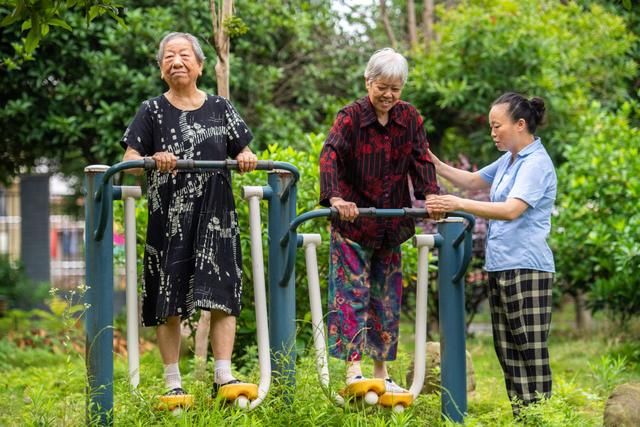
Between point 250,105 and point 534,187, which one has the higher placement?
point 250,105

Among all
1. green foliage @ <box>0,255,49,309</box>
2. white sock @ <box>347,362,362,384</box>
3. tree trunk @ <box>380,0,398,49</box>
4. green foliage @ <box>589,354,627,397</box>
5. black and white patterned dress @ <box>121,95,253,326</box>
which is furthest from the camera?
green foliage @ <box>0,255,49,309</box>

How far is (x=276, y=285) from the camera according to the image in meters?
4.05

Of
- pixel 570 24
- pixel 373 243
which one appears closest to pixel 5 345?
pixel 373 243

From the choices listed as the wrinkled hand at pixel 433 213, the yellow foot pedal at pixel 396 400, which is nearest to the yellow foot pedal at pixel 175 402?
the yellow foot pedal at pixel 396 400

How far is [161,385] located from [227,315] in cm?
41

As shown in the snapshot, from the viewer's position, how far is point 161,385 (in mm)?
3943

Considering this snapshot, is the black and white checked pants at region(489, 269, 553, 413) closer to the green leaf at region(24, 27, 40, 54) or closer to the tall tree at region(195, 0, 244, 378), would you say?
the tall tree at region(195, 0, 244, 378)

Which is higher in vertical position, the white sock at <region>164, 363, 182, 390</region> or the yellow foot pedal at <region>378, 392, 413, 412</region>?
the white sock at <region>164, 363, 182, 390</region>

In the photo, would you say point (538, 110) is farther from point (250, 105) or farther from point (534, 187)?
point (250, 105)

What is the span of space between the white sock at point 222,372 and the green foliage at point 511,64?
4.77m

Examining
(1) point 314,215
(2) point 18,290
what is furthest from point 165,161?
(2) point 18,290

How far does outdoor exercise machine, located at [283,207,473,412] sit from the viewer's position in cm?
373

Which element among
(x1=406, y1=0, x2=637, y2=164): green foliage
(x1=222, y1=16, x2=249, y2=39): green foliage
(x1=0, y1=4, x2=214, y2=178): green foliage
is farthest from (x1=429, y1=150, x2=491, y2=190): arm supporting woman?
(x1=406, y1=0, x2=637, y2=164): green foliage

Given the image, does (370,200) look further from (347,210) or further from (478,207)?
(478,207)
